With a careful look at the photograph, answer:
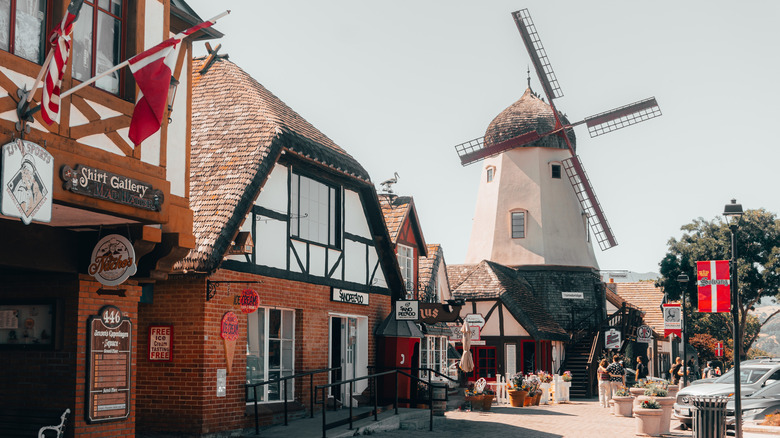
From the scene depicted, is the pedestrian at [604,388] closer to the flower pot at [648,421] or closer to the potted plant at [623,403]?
the potted plant at [623,403]

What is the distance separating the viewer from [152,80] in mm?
9539

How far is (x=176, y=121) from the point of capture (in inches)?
473

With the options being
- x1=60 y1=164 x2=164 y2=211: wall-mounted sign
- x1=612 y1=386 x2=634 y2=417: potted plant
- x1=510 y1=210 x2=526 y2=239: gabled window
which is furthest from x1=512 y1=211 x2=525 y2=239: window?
x1=60 y1=164 x2=164 y2=211: wall-mounted sign

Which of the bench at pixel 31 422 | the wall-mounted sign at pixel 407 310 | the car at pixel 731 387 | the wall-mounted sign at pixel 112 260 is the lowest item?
the car at pixel 731 387

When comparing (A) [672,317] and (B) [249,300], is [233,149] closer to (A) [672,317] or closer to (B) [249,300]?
(B) [249,300]

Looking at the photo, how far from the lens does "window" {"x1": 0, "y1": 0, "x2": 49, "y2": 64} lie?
29.7 ft

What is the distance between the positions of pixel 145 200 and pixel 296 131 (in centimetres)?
772

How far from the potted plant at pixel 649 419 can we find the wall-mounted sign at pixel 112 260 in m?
12.5

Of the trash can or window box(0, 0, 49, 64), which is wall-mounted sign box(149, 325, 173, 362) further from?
the trash can

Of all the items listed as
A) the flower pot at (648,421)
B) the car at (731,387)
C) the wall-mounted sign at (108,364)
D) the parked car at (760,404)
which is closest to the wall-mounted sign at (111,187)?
the wall-mounted sign at (108,364)

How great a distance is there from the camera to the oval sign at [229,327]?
15.4m

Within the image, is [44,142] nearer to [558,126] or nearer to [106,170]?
[106,170]

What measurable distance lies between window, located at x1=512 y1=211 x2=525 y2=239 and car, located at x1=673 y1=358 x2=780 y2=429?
67.4 ft

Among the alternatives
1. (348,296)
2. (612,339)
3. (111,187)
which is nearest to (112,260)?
(111,187)
